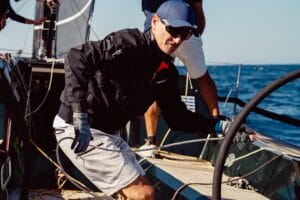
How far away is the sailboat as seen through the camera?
357 centimetres

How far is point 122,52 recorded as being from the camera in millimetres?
3357

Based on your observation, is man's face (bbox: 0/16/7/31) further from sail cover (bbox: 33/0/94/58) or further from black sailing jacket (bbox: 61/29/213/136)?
sail cover (bbox: 33/0/94/58)

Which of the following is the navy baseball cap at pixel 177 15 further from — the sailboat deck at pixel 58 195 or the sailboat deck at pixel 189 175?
the sailboat deck at pixel 58 195

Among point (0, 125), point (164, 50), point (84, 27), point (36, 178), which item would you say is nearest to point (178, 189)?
point (164, 50)

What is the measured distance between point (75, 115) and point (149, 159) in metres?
2.10

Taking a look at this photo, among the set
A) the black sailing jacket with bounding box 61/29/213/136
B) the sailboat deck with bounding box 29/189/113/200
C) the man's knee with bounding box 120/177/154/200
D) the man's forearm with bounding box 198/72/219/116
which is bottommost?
the sailboat deck with bounding box 29/189/113/200

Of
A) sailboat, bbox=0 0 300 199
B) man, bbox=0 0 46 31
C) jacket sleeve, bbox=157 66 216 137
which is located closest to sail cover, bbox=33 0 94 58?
man, bbox=0 0 46 31

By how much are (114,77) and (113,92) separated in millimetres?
93

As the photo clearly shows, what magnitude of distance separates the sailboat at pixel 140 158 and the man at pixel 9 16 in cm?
29

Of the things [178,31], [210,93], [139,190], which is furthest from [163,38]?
[210,93]

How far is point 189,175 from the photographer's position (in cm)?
480

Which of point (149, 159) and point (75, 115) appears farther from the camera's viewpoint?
point (149, 159)

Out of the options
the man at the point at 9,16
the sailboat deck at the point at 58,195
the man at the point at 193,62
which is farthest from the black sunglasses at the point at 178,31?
the man at the point at 9,16

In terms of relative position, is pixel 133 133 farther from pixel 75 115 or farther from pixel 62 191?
pixel 75 115
